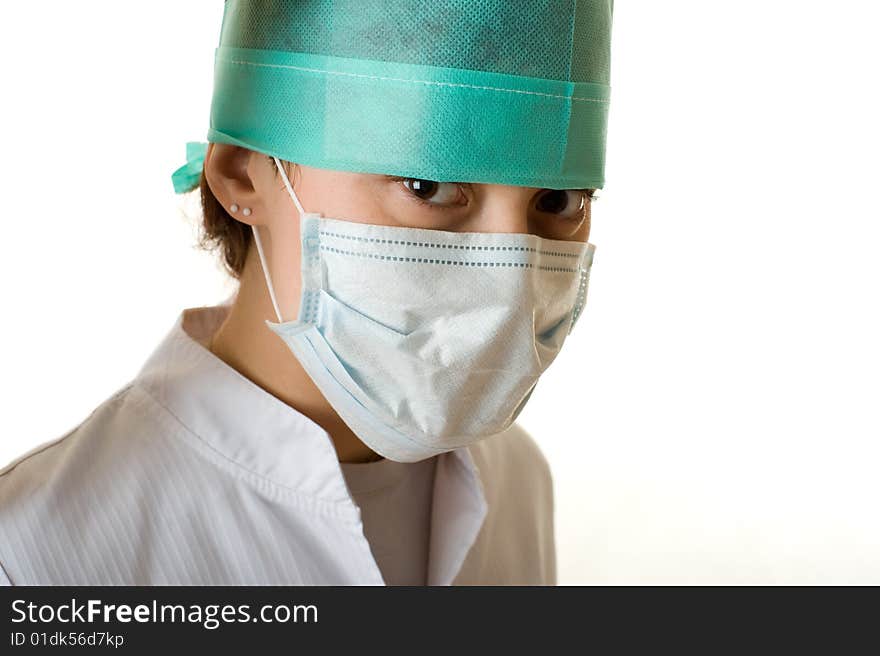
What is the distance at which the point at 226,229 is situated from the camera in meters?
1.83

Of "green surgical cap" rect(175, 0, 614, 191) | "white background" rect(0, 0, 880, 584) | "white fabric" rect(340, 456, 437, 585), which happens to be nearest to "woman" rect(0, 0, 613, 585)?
"green surgical cap" rect(175, 0, 614, 191)

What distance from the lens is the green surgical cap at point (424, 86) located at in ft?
4.79

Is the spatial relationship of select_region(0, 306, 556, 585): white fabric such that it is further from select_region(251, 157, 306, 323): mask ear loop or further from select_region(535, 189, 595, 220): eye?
select_region(535, 189, 595, 220): eye

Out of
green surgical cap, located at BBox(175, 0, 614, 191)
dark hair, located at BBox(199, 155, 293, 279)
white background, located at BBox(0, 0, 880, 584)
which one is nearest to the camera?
green surgical cap, located at BBox(175, 0, 614, 191)

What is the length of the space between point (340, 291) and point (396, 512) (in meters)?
0.55

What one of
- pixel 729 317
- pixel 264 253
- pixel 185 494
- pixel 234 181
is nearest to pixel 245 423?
pixel 185 494

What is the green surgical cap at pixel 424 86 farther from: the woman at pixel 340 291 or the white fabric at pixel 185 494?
the white fabric at pixel 185 494

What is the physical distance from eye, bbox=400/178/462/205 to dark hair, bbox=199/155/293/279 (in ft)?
1.24

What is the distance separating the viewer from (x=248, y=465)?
5.46 ft

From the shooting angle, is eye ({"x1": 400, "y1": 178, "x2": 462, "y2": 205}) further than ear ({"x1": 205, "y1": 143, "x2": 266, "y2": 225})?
No

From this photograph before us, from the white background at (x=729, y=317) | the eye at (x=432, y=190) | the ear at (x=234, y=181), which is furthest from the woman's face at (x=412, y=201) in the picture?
the white background at (x=729, y=317)

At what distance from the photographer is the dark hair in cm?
180

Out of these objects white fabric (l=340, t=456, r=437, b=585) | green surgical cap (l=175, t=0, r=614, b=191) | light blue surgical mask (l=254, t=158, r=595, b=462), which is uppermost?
green surgical cap (l=175, t=0, r=614, b=191)

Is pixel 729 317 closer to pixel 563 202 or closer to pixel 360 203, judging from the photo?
pixel 563 202
